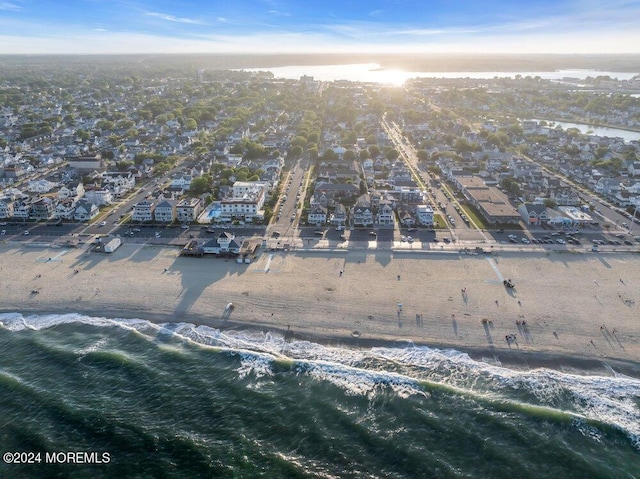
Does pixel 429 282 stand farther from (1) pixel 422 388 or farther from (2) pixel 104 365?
(2) pixel 104 365

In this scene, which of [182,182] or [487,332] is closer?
[487,332]

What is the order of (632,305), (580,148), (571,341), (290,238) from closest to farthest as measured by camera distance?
(571,341) → (632,305) → (290,238) → (580,148)

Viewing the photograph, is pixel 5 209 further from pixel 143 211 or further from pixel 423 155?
pixel 423 155

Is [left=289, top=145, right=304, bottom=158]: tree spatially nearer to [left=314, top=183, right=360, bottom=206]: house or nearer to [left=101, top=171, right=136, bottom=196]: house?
[left=314, top=183, right=360, bottom=206]: house

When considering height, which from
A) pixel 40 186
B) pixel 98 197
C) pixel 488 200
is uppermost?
pixel 488 200

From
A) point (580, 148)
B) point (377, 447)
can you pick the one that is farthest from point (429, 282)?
point (580, 148)

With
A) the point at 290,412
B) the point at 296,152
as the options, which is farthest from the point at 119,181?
the point at 290,412
